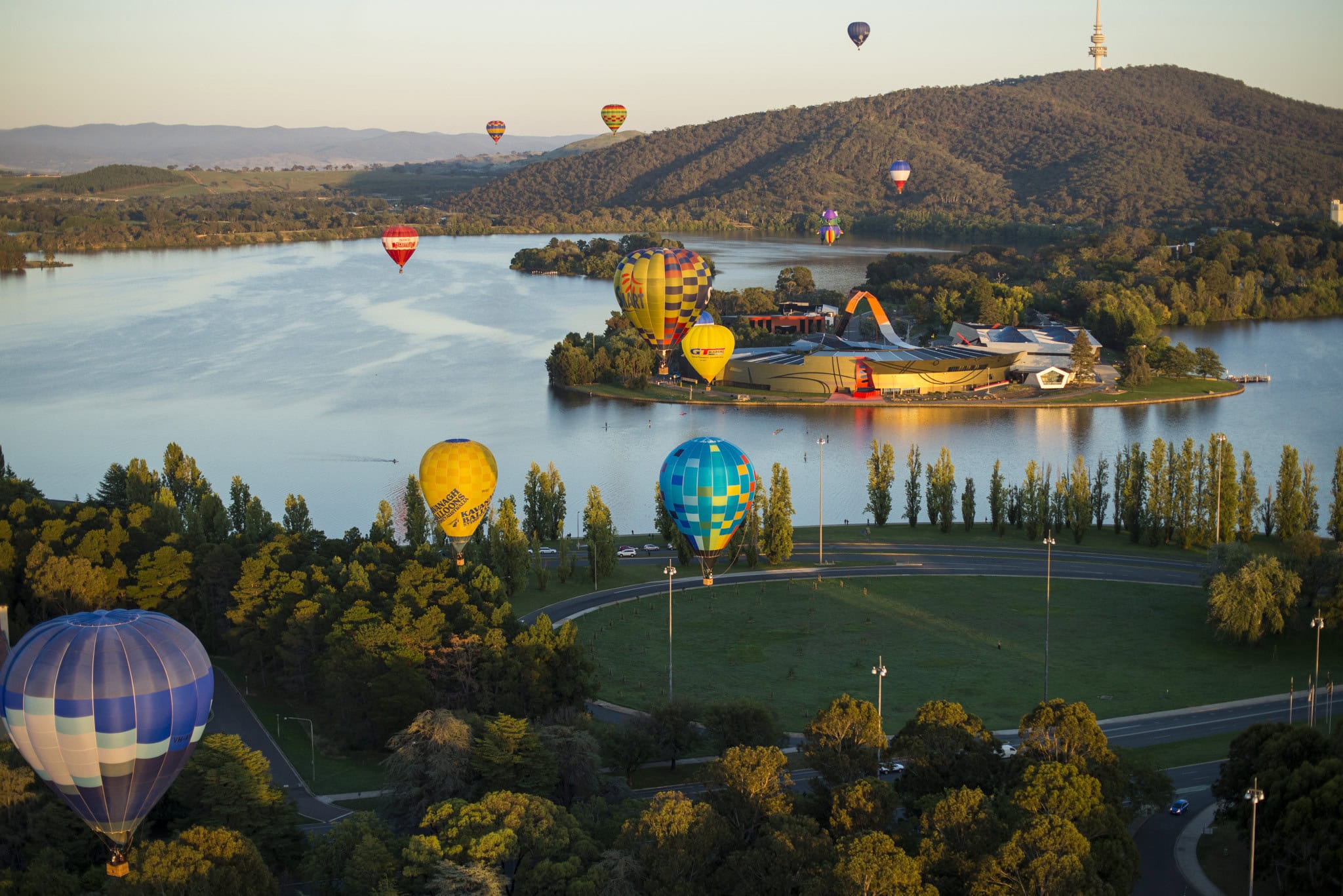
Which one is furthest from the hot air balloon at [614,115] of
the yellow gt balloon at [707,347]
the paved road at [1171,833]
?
the paved road at [1171,833]

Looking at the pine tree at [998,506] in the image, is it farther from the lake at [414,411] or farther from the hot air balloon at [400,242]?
the hot air balloon at [400,242]

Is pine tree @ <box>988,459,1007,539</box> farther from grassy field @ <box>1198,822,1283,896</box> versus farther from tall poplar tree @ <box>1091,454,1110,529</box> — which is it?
grassy field @ <box>1198,822,1283,896</box>

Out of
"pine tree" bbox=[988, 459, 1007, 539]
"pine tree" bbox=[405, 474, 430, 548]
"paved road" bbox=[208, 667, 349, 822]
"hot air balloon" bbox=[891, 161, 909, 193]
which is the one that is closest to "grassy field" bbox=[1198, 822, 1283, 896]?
"paved road" bbox=[208, 667, 349, 822]

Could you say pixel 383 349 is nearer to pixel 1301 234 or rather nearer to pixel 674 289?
pixel 674 289

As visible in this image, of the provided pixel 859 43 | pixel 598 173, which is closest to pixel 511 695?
pixel 859 43

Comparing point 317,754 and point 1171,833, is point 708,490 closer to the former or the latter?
point 317,754

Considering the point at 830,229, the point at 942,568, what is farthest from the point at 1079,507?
the point at 830,229

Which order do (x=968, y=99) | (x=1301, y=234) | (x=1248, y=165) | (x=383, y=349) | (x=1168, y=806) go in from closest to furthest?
(x=1168, y=806) → (x=383, y=349) → (x=1301, y=234) → (x=1248, y=165) → (x=968, y=99)

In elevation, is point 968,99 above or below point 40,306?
above
